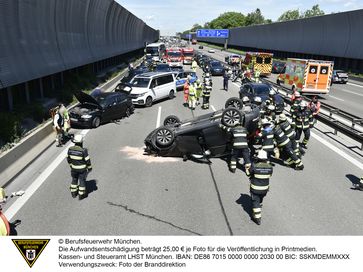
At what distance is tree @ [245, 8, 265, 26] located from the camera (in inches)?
7215

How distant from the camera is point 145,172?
10438 millimetres

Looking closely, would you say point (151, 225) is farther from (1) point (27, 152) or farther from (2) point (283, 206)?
(1) point (27, 152)

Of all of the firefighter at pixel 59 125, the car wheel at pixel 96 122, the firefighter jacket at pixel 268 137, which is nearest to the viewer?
the firefighter jacket at pixel 268 137

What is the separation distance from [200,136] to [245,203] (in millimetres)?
3259

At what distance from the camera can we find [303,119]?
41.3ft

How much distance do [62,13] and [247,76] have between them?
1495cm

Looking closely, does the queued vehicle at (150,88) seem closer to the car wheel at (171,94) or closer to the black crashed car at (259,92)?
the car wheel at (171,94)

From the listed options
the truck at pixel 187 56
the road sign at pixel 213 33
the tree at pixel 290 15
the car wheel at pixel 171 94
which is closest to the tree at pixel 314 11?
the tree at pixel 290 15

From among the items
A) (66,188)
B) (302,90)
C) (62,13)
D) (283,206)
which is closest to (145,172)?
(66,188)

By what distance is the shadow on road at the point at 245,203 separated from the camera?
810 cm

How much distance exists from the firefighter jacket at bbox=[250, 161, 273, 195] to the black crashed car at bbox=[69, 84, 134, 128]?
10117mm

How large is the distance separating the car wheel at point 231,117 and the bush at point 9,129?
7507 millimetres
